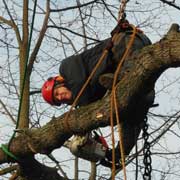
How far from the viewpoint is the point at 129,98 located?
158 inches

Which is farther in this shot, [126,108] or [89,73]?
[89,73]

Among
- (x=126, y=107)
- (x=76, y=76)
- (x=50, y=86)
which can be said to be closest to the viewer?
(x=126, y=107)

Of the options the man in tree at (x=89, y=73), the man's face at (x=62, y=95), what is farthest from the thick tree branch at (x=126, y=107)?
the man's face at (x=62, y=95)

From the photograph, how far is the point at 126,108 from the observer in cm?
408

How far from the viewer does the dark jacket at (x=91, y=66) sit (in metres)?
4.45

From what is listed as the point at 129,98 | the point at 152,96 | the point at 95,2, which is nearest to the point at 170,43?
the point at 129,98

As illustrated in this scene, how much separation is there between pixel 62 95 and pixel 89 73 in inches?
14.0

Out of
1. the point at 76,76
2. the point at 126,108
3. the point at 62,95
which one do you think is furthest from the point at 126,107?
the point at 62,95

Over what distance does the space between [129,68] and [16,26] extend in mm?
2982

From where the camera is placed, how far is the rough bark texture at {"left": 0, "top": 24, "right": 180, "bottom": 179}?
146 inches

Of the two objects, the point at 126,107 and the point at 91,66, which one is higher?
the point at 91,66

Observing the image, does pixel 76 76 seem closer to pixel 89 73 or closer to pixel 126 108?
pixel 89 73

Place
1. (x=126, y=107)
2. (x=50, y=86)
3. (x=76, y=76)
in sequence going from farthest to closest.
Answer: (x=50, y=86) → (x=76, y=76) → (x=126, y=107)

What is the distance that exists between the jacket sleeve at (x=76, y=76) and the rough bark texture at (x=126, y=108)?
23 centimetres
